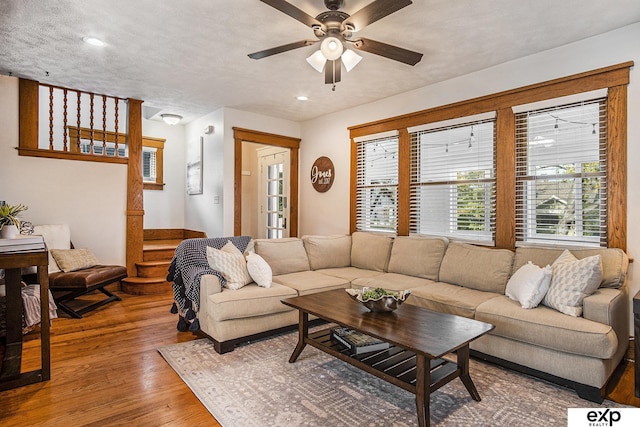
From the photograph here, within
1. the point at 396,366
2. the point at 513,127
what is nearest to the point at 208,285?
the point at 396,366

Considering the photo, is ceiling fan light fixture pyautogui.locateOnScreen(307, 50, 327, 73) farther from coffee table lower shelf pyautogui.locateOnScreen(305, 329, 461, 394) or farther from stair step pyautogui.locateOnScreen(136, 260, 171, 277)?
stair step pyautogui.locateOnScreen(136, 260, 171, 277)

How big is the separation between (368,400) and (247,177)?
570 cm

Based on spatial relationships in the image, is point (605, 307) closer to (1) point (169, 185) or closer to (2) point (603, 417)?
(2) point (603, 417)

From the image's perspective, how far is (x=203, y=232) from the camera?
19.3 ft

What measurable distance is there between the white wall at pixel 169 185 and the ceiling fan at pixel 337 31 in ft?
14.5

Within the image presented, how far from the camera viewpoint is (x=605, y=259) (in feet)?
8.92

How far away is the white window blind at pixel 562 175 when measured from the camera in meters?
3.00

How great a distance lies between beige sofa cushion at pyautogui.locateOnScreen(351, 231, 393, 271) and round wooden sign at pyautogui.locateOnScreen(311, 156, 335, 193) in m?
1.23

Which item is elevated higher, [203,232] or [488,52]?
[488,52]

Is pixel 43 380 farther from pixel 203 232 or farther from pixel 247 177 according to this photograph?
pixel 247 177

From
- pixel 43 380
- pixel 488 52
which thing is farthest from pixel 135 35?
pixel 488 52

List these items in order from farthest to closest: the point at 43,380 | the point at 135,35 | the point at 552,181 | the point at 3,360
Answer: the point at 552,181 → the point at 135,35 → the point at 3,360 → the point at 43,380

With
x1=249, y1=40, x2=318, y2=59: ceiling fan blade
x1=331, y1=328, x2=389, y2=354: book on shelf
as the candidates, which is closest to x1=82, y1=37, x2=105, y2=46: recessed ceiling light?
x1=249, y1=40, x2=318, y2=59: ceiling fan blade

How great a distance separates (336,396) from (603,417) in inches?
61.2
